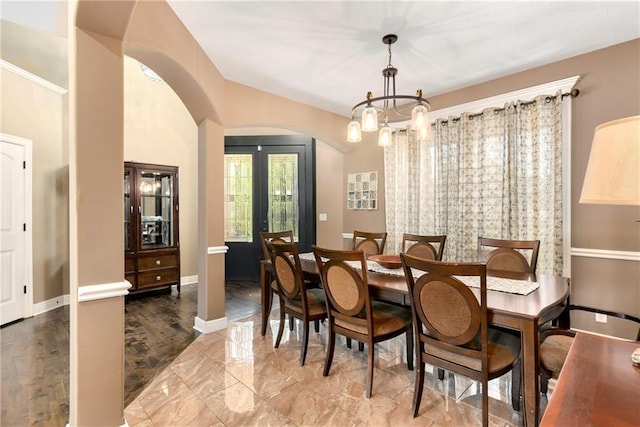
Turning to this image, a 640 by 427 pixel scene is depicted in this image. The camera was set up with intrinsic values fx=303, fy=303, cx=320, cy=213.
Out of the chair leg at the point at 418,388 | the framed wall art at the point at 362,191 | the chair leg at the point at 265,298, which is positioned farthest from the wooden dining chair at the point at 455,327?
the framed wall art at the point at 362,191

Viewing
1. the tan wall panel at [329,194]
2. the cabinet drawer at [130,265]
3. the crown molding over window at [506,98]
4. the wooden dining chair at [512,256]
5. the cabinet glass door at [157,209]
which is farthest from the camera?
the tan wall panel at [329,194]

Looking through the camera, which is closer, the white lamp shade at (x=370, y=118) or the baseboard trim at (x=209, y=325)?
the white lamp shade at (x=370, y=118)

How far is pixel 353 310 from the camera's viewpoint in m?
2.10

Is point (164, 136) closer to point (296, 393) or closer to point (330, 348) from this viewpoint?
point (330, 348)

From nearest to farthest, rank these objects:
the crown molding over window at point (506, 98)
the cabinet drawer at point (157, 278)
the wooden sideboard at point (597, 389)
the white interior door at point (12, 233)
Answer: the wooden sideboard at point (597, 389)
the crown molding over window at point (506, 98)
the white interior door at point (12, 233)
the cabinet drawer at point (157, 278)

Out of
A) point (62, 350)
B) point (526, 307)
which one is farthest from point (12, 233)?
point (526, 307)

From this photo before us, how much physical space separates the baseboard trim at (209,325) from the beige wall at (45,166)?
87.1 inches

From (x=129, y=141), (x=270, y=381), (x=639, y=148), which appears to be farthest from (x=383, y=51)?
(x=129, y=141)

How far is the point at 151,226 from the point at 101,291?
3.21 meters

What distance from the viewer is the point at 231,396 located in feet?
6.72

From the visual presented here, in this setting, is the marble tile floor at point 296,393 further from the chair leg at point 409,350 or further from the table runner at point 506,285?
the table runner at point 506,285

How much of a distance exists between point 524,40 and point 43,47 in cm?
468

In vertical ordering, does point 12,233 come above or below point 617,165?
below

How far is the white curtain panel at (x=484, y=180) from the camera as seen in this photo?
9.71 feet
